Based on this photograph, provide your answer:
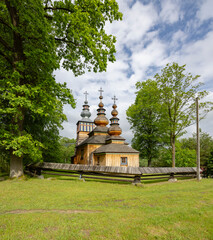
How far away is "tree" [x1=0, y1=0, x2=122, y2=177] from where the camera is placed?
977cm

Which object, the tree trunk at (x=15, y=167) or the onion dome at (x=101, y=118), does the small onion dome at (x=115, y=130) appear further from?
the tree trunk at (x=15, y=167)

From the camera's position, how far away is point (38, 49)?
979 centimetres

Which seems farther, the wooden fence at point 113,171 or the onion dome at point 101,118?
the onion dome at point 101,118

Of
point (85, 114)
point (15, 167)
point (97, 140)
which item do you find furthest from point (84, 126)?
point (15, 167)

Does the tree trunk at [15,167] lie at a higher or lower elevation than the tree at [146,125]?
lower

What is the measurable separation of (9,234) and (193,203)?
24.5ft

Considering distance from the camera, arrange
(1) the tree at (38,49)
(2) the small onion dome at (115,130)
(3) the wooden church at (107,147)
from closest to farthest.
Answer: (1) the tree at (38,49) → (3) the wooden church at (107,147) → (2) the small onion dome at (115,130)

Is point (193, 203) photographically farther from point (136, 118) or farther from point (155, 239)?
point (136, 118)

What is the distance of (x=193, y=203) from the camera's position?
686cm

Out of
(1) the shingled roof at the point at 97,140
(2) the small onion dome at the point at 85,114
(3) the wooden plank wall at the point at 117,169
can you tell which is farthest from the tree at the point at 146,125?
(2) the small onion dome at the point at 85,114

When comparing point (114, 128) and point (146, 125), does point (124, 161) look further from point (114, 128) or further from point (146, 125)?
point (146, 125)

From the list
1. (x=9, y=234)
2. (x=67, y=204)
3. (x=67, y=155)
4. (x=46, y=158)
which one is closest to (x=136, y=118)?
(x=46, y=158)

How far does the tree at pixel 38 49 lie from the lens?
32.1 feet

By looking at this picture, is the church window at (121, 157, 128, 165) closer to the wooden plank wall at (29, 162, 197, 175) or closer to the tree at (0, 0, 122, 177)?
the wooden plank wall at (29, 162, 197, 175)
